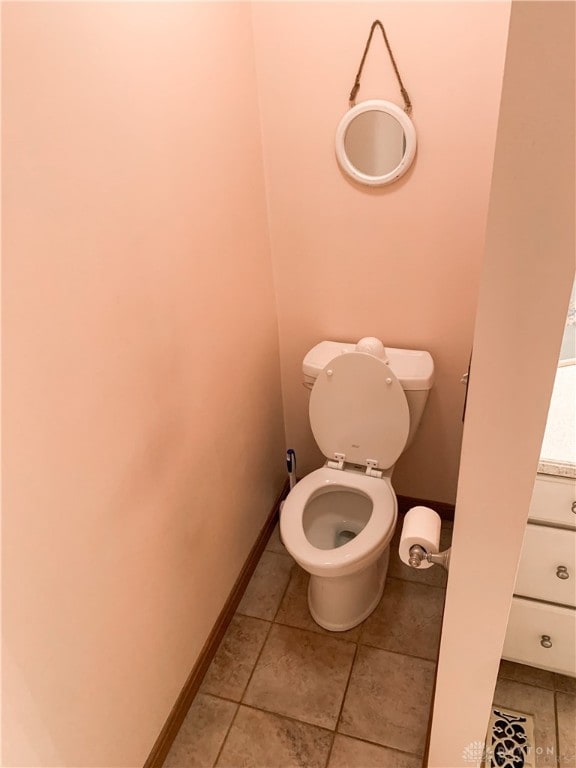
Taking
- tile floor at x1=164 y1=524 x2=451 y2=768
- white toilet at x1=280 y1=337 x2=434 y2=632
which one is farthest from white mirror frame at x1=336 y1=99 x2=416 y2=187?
tile floor at x1=164 y1=524 x2=451 y2=768

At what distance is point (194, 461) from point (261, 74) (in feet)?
3.98

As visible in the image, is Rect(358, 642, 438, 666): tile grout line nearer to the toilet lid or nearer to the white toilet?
the white toilet

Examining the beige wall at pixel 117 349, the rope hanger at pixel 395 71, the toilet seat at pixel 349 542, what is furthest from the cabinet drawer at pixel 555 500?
the rope hanger at pixel 395 71

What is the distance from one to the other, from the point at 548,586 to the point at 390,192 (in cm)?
122

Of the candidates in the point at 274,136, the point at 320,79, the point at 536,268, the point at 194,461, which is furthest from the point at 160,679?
the point at 320,79

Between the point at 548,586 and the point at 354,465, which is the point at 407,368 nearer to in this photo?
the point at 354,465

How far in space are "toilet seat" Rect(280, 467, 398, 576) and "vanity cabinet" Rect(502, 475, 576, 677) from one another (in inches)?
16.3

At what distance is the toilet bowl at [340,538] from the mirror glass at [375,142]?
1.03m

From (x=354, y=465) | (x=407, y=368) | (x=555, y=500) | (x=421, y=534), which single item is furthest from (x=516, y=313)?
(x=354, y=465)

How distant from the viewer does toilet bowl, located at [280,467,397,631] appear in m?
1.49

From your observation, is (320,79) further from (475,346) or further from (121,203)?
(475,346)

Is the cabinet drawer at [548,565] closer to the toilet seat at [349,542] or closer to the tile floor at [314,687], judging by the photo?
the toilet seat at [349,542]

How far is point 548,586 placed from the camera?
4.10 ft

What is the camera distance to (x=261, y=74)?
5.06 ft
